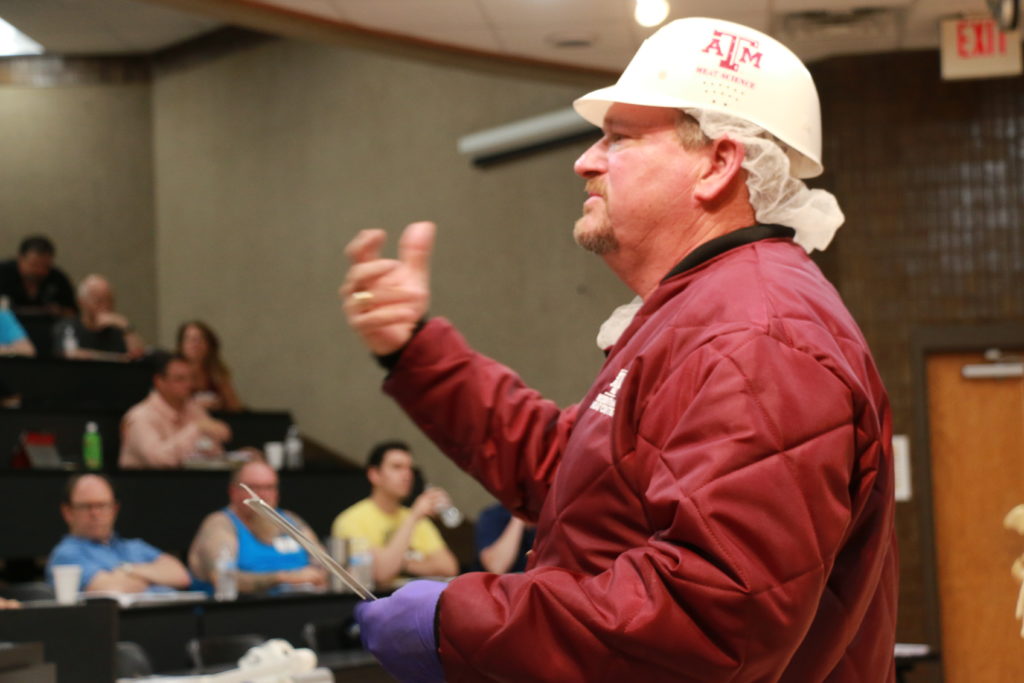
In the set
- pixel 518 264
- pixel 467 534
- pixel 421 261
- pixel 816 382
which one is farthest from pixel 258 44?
pixel 816 382

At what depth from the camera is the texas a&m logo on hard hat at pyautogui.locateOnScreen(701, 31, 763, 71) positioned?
4.97 ft

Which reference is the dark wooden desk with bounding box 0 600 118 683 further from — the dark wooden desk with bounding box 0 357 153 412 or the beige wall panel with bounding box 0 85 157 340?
the beige wall panel with bounding box 0 85 157 340

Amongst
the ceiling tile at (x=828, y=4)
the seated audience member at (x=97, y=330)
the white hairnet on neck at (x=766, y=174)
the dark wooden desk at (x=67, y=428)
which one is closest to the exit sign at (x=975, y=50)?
the ceiling tile at (x=828, y=4)

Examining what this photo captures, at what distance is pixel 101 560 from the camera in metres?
5.45

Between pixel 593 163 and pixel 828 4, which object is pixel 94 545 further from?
pixel 593 163

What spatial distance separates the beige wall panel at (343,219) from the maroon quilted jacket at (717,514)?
6238mm

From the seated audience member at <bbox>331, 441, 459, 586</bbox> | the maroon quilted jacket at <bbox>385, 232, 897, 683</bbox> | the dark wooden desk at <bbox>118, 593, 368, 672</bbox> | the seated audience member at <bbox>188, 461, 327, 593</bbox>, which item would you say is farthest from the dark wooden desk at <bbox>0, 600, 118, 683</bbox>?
the maroon quilted jacket at <bbox>385, 232, 897, 683</bbox>

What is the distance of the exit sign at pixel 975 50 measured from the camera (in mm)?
5898

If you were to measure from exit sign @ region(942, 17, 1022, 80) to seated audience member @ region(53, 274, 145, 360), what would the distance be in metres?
5.95

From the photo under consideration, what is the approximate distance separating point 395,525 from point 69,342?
368 cm

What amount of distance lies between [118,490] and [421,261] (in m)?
5.41

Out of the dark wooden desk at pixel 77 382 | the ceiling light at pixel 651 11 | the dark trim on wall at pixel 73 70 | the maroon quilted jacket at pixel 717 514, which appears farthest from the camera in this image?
the dark trim on wall at pixel 73 70

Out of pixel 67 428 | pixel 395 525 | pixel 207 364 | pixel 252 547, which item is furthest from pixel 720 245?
pixel 207 364

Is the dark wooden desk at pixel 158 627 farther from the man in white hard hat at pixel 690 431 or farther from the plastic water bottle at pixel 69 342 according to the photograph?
the plastic water bottle at pixel 69 342
